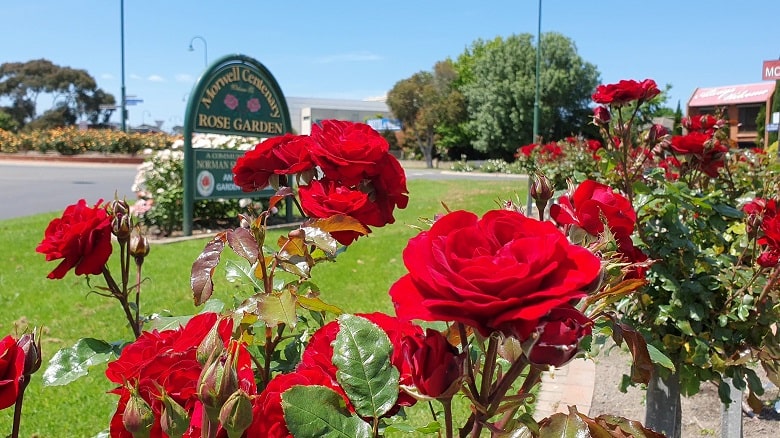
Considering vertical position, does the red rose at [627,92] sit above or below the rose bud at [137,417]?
above

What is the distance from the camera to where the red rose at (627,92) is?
232cm

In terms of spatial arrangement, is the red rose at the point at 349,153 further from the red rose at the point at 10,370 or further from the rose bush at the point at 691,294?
the rose bush at the point at 691,294

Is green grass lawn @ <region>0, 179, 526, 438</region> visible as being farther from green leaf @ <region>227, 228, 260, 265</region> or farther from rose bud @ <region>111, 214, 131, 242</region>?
rose bud @ <region>111, 214, 131, 242</region>

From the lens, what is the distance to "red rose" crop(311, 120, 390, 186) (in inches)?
43.3

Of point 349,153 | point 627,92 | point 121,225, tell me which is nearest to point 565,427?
point 349,153

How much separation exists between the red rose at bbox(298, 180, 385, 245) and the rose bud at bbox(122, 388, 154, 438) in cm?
47

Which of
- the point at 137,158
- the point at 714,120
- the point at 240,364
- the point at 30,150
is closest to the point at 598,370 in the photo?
the point at 714,120

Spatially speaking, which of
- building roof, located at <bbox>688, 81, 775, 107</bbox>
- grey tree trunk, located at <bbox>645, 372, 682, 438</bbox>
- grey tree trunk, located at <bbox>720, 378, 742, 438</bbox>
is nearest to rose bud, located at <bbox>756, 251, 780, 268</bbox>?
grey tree trunk, located at <bbox>645, 372, 682, 438</bbox>

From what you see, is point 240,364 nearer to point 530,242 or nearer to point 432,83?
point 530,242

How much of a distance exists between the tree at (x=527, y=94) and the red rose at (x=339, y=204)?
35.8 m

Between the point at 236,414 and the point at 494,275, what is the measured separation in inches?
11.2

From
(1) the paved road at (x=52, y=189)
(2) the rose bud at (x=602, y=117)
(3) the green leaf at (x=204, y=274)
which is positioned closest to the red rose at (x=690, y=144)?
(2) the rose bud at (x=602, y=117)

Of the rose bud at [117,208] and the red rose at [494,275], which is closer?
the red rose at [494,275]

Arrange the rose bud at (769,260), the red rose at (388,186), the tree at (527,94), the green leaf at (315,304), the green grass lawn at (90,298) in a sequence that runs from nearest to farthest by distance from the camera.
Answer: the green leaf at (315,304) < the red rose at (388,186) < the rose bud at (769,260) < the green grass lawn at (90,298) < the tree at (527,94)
